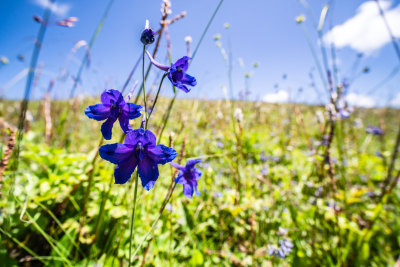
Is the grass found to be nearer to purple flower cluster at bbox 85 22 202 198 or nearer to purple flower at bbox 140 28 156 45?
purple flower cluster at bbox 85 22 202 198

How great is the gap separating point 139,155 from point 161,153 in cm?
9

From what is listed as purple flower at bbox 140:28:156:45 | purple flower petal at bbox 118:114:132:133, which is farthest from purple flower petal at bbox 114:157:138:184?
purple flower at bbox 140:28:156:45

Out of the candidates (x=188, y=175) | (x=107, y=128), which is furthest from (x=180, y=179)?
(x=107, y=128)

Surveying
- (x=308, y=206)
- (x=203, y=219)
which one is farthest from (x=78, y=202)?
(x=308, y=206)

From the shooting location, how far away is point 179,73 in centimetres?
87

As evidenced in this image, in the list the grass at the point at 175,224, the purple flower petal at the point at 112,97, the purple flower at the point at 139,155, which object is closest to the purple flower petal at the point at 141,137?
the purple flower at the point at 139,155

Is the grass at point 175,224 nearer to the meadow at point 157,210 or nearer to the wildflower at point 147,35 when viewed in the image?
the meadow at point 157,210

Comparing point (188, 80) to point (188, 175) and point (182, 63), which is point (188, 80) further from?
point (188, 175)

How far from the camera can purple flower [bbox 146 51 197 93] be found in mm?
837

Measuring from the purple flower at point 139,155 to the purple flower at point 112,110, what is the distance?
0.07 metres

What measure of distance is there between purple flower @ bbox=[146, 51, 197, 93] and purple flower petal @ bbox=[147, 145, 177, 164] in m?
0.26

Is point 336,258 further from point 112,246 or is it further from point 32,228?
point 32,228

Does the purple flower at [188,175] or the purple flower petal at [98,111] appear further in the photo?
the purple flower at [188,175]

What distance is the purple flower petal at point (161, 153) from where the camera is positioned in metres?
0.84
